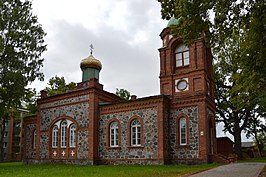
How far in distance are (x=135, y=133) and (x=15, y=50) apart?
414 inches

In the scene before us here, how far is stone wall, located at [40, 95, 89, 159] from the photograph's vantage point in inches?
875

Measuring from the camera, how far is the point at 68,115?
23.5 meters

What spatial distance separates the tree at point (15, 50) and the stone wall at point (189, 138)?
1039cm

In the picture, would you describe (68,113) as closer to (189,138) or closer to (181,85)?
(181,85)

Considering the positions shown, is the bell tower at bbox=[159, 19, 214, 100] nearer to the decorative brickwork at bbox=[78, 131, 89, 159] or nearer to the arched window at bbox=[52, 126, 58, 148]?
the decorative brickwork at bbox=[78, 131, 89, 159]

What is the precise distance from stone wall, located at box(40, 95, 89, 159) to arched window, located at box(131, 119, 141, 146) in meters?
3.49

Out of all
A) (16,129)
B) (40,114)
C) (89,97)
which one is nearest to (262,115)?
(89,97)

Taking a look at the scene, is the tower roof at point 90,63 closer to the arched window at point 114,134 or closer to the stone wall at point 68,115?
the stone wall at point 68,115

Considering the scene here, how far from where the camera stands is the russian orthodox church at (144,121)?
19.6 meters

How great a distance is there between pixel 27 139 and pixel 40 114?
3.12 metres

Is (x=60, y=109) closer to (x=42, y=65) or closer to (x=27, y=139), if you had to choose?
(x=42, y=65)

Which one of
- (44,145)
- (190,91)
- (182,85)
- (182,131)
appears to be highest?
(182,85)

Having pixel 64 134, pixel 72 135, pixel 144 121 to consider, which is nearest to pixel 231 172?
pixel 144 121

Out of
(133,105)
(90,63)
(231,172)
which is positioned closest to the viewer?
(231,172)
